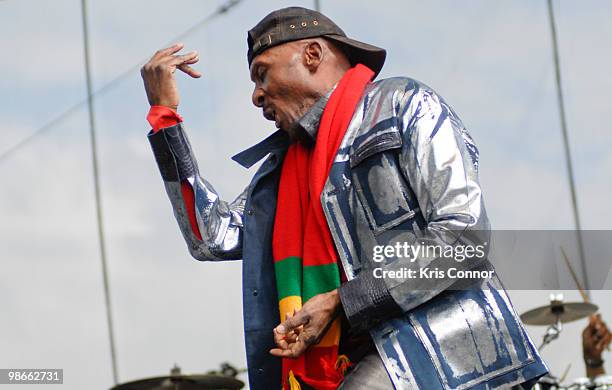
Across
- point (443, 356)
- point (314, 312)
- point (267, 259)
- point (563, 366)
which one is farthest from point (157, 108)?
point (563, 366)

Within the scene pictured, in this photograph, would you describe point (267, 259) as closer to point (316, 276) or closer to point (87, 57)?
point (316, 276)

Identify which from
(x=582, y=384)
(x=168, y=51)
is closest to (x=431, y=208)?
(x=168, y=51)

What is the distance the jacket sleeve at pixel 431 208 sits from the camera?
3.08 meters

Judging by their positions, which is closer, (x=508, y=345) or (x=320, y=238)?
(x=508, y=345)

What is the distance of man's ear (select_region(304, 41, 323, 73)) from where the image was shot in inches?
139

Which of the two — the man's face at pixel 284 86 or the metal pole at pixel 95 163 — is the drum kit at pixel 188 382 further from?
the man's face at pixel 284 86

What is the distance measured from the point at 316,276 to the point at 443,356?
362 millimetres

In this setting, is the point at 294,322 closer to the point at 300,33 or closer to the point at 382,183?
the point at 382,183

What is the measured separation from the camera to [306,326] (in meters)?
3.11

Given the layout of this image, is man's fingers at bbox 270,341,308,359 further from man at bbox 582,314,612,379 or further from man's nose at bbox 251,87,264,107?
man at bbox 582,314,612,379

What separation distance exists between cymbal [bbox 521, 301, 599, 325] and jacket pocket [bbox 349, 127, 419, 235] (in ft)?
4.80

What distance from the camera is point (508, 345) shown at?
3.08 metres

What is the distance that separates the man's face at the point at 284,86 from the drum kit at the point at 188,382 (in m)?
3.31

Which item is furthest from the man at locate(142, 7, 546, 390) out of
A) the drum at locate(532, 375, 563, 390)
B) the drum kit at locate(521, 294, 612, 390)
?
the drum at locate(532, 375, 563, 390)
